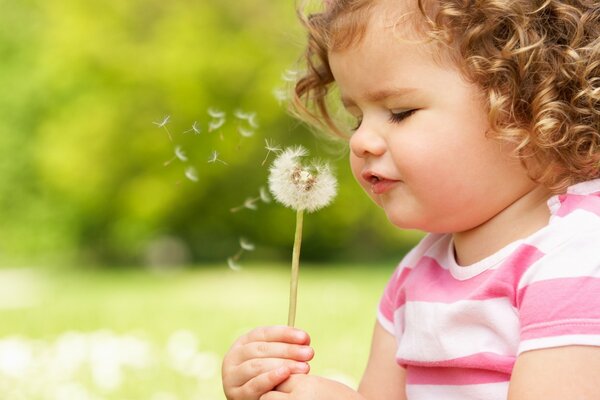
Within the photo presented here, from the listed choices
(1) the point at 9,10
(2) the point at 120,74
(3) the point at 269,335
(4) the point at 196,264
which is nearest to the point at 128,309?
(3) the point at 269,335

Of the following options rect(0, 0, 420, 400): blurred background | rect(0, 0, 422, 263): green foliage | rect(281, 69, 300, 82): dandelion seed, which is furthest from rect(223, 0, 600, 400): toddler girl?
rect(0, 0, 422, 263): green foliage

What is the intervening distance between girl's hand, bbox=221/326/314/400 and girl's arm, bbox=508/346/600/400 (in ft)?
1.22

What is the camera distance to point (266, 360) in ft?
5.70

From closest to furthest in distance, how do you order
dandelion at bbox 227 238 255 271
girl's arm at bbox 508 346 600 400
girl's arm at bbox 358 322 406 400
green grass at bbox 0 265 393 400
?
girl's arm at bbox 508 346 600 400, dandelion at bbox 227 238 255 271, girl's arm at bbox 358 322 406 400, green grass at bbox 0 265 393 400

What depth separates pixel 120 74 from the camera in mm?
14891

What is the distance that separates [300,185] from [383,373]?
0.54 meters

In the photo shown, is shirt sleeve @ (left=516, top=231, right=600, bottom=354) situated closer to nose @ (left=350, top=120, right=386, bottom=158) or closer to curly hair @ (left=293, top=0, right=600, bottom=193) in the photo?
curly hair @ (left=293, top=0, right=600, bottom=193)

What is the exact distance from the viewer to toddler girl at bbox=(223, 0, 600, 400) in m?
1.71

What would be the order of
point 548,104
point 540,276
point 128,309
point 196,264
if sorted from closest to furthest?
point 540,276 < point 548,104 < point 128,309 < point 196,264

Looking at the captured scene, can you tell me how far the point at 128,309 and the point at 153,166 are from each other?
8.56 meters

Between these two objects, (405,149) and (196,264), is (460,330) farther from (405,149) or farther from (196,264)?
(196,264)

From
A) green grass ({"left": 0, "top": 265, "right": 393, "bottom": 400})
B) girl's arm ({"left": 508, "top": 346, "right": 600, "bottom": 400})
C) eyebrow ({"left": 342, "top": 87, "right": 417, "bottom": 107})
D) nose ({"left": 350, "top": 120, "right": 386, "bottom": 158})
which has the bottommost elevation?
girl's arm ({"left": 508, "top": 346, "right": 600, "bottom": 400})

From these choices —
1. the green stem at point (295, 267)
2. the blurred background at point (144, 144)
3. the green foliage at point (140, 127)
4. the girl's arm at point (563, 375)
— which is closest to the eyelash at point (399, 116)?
the green stem at point (295, 267)

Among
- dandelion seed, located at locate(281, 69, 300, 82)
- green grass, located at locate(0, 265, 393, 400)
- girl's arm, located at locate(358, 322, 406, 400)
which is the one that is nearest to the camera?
girl's arm, located at locate(358, 322, 406, 400)
